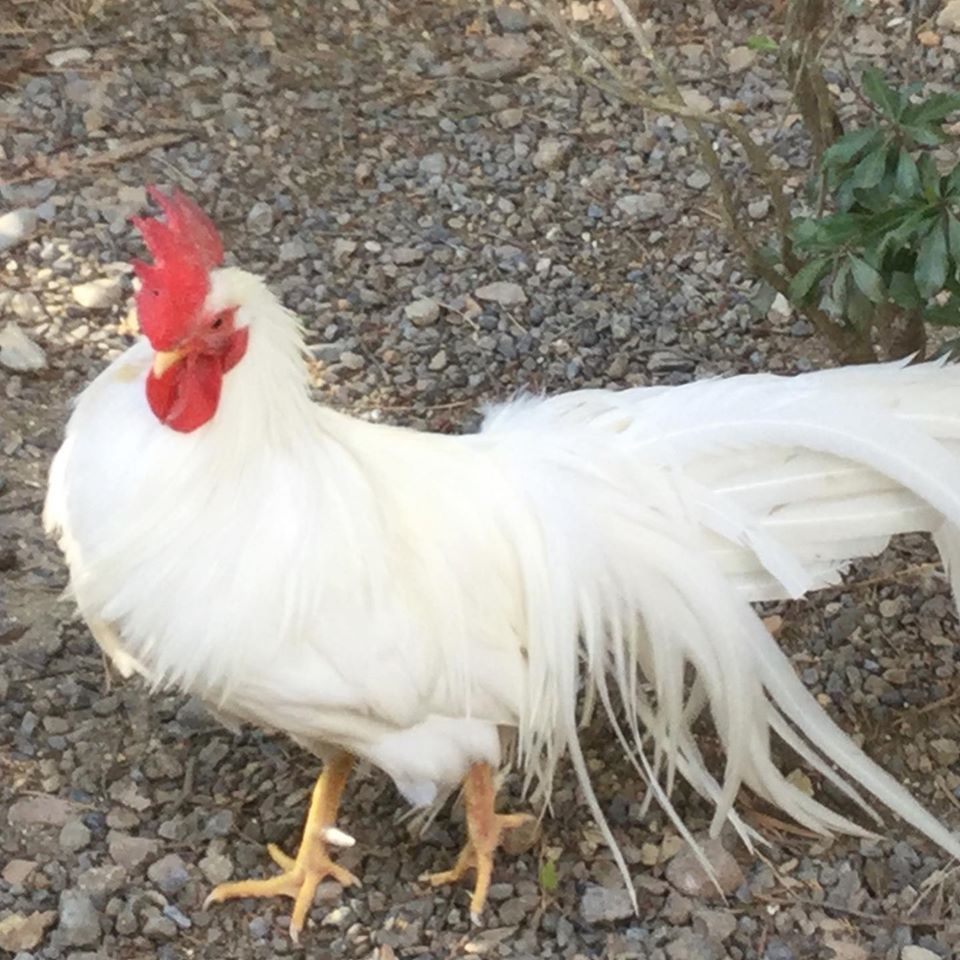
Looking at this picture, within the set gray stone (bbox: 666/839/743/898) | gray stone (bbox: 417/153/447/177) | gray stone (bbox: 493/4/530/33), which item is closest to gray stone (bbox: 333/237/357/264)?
A: gray stone (bbox: 417/153/447/177)

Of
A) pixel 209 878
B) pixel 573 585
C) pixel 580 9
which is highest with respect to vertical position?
pixel 580 9

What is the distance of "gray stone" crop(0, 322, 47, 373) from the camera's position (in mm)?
4137

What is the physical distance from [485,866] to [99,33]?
362cm

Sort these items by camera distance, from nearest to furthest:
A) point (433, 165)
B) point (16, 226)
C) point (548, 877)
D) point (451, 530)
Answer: point (451, 530), point (548, 877), point (16, 226), point (433, 165)

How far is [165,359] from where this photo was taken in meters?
2.42

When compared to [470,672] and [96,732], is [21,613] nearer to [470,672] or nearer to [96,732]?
[96,732]

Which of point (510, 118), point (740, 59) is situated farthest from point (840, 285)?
point (740, 59)

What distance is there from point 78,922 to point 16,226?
2441 millimetres

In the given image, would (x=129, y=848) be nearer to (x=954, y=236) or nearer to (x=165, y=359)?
(x=165, y=359)

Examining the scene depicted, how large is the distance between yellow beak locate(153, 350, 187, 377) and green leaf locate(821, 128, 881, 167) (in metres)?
1.42

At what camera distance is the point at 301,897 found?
3047mm

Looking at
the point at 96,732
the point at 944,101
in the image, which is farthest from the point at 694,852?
the point at 944,101

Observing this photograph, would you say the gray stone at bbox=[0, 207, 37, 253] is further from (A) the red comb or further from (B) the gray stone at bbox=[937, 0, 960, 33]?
(B) the gray stone at bbox=[937, 0, 960, 33]

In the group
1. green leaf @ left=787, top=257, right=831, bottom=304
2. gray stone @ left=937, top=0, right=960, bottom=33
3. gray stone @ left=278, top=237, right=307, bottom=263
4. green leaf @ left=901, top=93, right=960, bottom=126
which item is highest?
green leaf @ left=901, top=93, right=960, bottom=126
